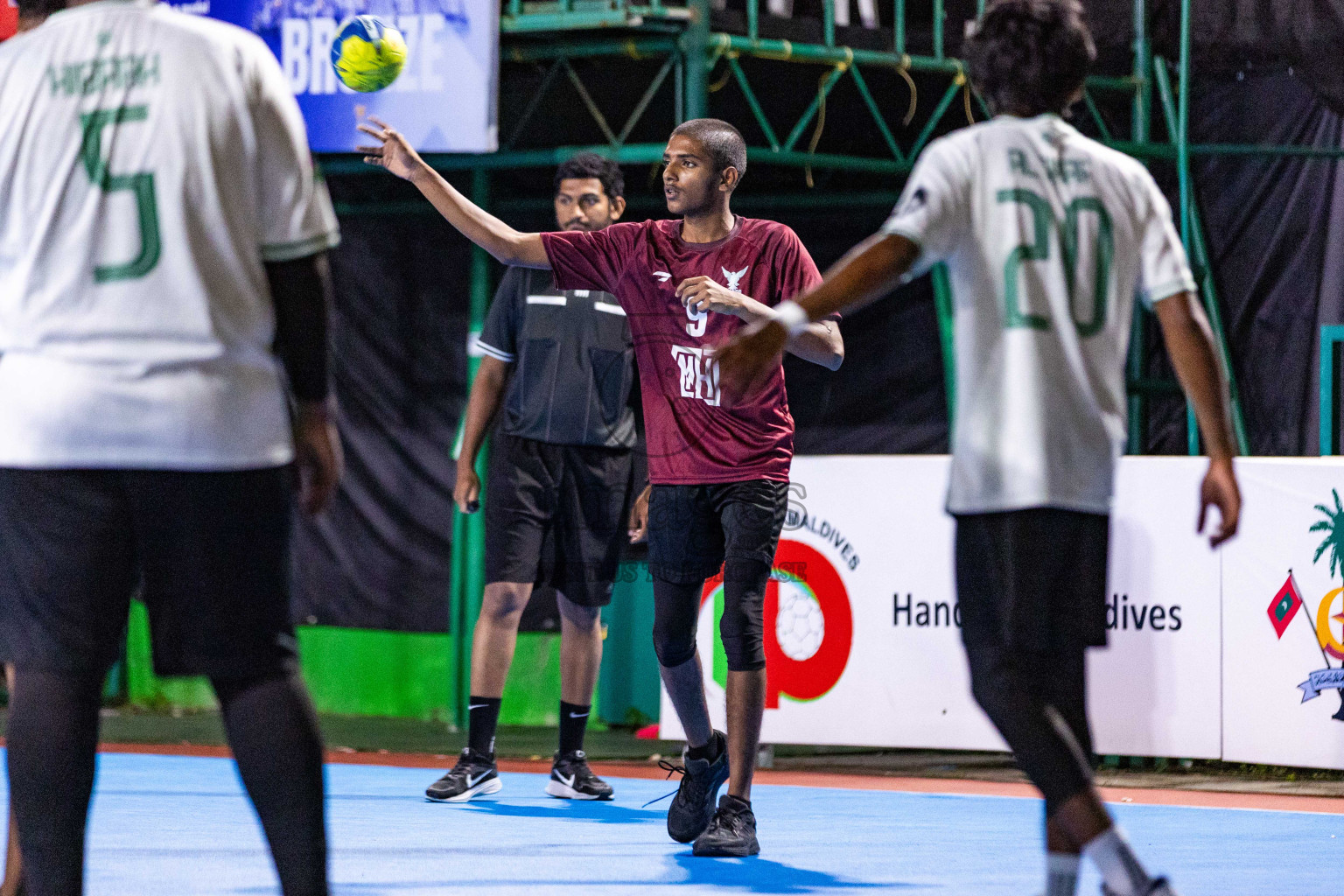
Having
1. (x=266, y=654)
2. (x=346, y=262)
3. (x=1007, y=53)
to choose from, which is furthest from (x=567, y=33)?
(x=266, y=654)

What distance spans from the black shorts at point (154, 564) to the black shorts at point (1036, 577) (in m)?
1.23

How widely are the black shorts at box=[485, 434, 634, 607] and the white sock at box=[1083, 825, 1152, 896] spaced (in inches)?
137

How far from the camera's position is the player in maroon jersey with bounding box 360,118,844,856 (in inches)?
192

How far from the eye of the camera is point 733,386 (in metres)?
3.13

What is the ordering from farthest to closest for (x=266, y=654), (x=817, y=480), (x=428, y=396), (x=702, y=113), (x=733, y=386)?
1. (x=428, y=396)
2. (x=702, y=113)
3. (x=817, y=480)
4. (x=733, y=386)
5. (x=266, y=654)

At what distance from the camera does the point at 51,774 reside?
2.78 m

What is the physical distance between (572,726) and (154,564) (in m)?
3.74

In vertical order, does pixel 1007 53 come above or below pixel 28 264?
above

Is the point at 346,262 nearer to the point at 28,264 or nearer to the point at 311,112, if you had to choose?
the point at 311,112

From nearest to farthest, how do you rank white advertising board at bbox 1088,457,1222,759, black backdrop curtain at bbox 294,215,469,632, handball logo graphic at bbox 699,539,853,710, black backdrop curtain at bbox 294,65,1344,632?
white advertising board at bbox 1088,457,1222,759, handball logo graphic at bbox 699,539,853,710, black backdrop curtain at bbox 294,65,1344,632, black backdrop curtain at bbox 294,215,469,632

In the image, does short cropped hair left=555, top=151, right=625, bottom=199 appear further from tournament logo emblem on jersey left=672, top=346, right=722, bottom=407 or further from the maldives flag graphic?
the maldives flag graphic

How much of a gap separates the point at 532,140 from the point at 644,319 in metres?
4.62

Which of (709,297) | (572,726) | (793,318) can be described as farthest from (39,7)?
(572,726)

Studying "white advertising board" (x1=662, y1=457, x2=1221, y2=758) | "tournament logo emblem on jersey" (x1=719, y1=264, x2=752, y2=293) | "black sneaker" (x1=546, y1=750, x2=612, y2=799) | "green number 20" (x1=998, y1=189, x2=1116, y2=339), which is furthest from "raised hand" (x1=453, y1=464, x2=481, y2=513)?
"green number 20" (x1=998, y1=189, x2=1116, y2=339)
